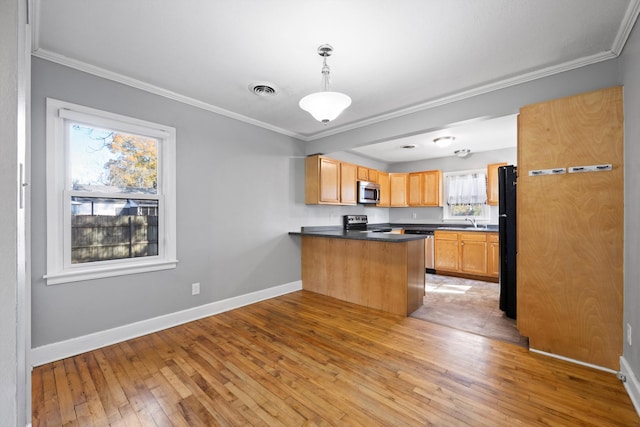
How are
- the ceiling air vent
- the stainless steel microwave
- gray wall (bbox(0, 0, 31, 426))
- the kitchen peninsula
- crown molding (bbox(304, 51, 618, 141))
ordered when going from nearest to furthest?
gray wall (bbox(0, 0, 31, 426))
crown molding (bbox(304, 51, 618, 141))
the ceiling air vent
the kitchen peninsula
the stainless steel microwave

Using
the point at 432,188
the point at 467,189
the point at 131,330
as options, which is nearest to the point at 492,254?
the point at 467,189

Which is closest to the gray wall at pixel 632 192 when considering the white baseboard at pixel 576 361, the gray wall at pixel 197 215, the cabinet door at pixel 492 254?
the white baseboard at pixel 576 361

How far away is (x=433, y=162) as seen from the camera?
6137mm

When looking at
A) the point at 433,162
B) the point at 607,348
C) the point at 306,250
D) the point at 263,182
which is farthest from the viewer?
the point at 433,162

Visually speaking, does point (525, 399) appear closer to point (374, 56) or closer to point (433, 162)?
point (374, 56)

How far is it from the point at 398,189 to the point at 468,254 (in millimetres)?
2073

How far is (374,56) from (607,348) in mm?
2883

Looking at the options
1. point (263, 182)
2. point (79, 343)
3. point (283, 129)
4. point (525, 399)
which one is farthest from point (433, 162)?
point (79, 343)

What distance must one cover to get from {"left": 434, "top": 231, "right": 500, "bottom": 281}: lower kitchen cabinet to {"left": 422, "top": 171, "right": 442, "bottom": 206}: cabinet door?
2.80 feet

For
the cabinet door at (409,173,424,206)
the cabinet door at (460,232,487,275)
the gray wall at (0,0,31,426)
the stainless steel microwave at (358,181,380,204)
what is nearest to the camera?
the gray wall at (0,0,31,426)

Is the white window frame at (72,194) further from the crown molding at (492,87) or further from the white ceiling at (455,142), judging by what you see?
the white ceiling at (455,142)

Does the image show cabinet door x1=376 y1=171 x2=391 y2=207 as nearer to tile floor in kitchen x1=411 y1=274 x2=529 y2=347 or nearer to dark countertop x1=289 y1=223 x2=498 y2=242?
dark countertop x1=289 y1=223 x2=498 y2=242

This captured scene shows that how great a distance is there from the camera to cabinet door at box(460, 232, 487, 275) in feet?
15.9

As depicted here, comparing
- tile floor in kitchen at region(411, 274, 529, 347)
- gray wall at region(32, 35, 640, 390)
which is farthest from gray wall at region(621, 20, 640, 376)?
tile floor in kitchen at region(411, 274, 529, 347)
